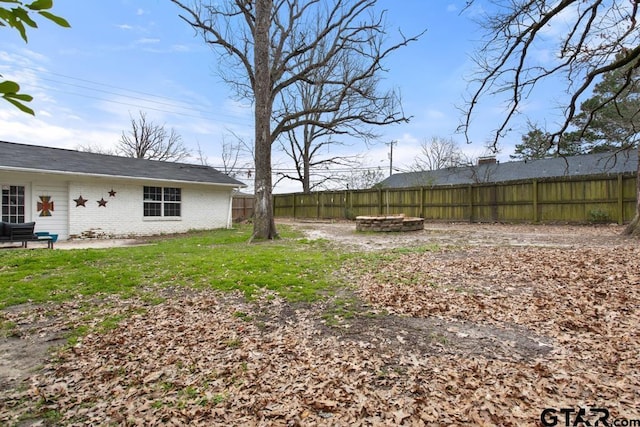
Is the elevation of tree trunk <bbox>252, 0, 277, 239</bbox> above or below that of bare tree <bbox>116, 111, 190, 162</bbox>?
below

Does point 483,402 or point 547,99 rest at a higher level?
point 547,99

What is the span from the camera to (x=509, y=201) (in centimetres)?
1412

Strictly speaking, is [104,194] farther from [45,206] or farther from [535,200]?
[535,200]

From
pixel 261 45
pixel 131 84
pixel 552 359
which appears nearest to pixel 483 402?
pixel 552 359

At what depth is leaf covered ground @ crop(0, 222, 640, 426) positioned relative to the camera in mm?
2121

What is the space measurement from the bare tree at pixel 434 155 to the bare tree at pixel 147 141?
84.3 ft

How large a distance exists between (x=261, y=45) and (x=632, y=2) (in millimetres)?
8321

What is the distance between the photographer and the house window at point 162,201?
12.9 meters

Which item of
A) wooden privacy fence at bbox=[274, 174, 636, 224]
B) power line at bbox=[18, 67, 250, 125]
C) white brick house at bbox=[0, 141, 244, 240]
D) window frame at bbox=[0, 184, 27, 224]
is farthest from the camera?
power line at bbox=[18, 67, 250, 125]

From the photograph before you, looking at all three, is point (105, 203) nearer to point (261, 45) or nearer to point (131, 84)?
point (261, 45)

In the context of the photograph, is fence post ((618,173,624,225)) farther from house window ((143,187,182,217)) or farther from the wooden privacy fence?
house window ((143,187,182,217))

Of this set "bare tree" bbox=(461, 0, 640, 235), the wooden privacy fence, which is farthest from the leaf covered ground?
the wooden privacy fence

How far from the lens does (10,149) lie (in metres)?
10.8

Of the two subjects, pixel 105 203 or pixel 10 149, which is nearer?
pixel 10 149
